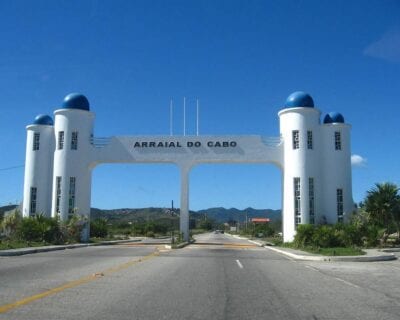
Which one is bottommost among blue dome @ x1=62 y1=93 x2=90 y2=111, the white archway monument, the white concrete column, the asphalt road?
the asphalt road

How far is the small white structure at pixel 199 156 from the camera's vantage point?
125 ft

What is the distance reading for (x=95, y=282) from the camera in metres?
13.1

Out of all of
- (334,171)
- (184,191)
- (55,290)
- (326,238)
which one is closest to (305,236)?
(326,238)

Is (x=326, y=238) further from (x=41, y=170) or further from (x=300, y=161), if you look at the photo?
(x=41, y=170)

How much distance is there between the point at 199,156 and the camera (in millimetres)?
40125

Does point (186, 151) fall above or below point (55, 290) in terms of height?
above

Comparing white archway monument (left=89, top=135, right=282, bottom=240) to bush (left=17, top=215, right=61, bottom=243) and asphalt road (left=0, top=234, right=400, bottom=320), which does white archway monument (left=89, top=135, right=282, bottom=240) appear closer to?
bush (left=17, top=215, right=61, bottom=243)

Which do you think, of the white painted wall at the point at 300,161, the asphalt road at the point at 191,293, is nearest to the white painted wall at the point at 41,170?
the white painted wall at the point at 300,161

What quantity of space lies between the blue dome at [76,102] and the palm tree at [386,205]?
2314 cm

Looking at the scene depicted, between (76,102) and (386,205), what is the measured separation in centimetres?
2463

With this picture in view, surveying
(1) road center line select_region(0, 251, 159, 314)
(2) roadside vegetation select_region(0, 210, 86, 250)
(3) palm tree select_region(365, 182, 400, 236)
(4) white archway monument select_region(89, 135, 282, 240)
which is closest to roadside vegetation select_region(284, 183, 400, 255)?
(3) palm tree select_region(365, 182, 400, 236)

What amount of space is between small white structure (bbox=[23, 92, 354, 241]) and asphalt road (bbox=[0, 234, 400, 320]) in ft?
69.0

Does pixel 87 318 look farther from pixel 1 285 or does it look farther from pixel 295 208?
pixel 295 208

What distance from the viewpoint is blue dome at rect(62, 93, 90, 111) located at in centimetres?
4078
